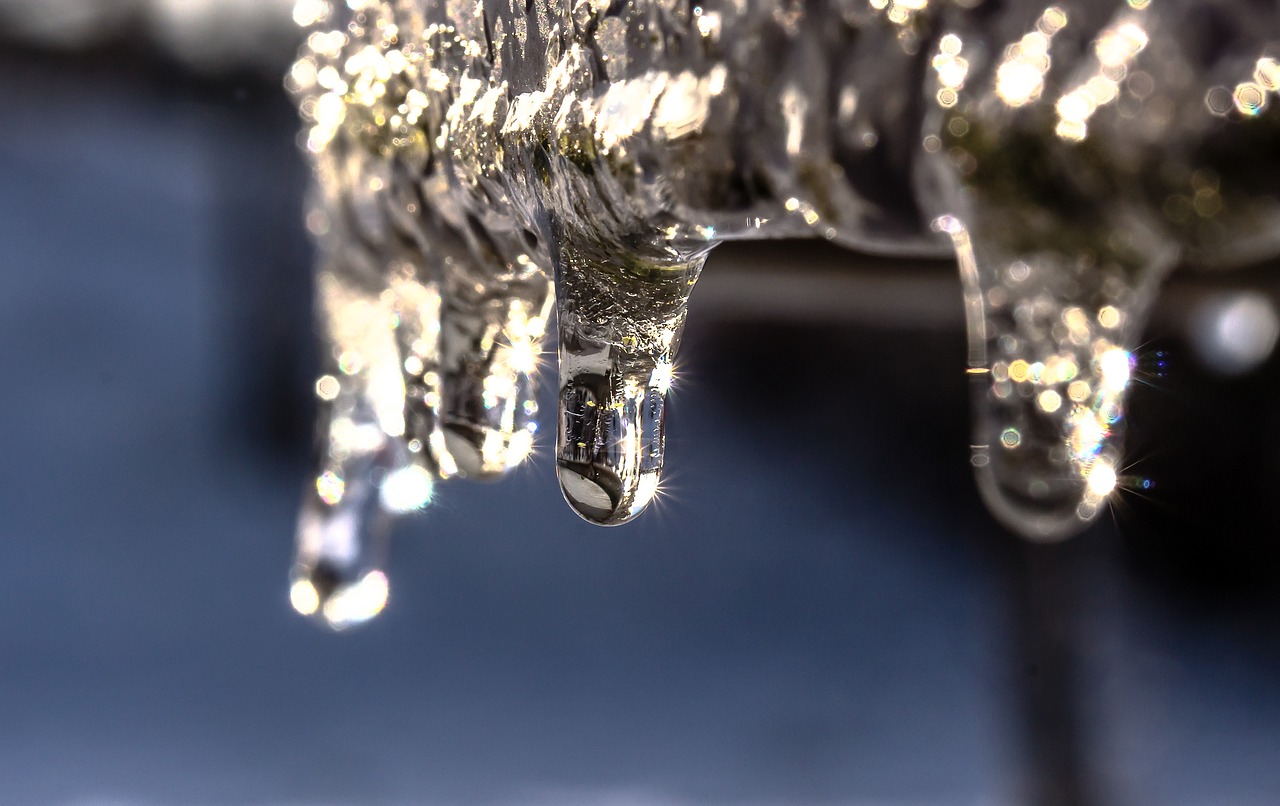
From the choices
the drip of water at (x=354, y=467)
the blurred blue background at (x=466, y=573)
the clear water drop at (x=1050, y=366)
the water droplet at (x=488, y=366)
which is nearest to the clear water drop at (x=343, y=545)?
the drip of water at (x=354, y=467)

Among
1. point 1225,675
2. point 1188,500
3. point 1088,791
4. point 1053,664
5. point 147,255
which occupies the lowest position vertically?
point 1088,791

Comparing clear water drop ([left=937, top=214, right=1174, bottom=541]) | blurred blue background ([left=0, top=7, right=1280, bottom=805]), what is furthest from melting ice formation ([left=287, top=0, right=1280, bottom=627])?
blurred blue background ([left=0, top=7, right=1280, bottom=805])

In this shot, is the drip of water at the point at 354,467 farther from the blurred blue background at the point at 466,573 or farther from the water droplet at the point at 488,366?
the blurred blue background at the point at 466,573

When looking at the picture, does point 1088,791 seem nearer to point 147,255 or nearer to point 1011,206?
point 1011,206

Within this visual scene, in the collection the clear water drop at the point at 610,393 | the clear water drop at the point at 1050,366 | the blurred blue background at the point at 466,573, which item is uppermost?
the blurred blue background at the point at 466,573

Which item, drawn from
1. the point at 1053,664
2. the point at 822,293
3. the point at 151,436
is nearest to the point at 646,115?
the point at 1053,664
